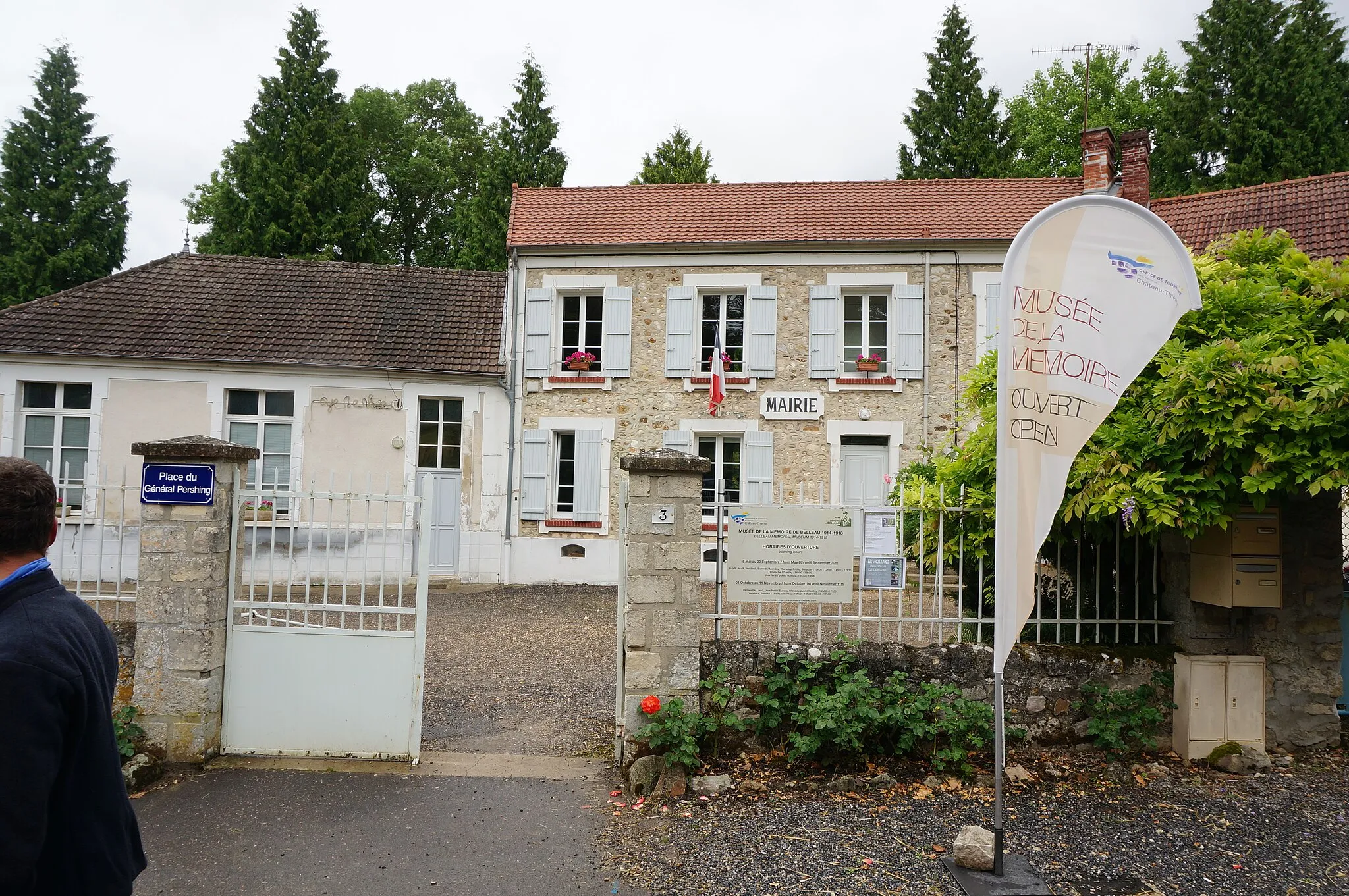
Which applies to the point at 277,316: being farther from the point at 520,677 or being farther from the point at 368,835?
the point at 368,835

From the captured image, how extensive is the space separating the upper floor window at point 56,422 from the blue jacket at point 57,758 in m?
13.3

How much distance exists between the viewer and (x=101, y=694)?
6.59ft

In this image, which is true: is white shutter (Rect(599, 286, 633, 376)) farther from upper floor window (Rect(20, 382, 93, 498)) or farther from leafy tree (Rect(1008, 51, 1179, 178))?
leafy tree (Rect(1008, 51, 1179, 178))

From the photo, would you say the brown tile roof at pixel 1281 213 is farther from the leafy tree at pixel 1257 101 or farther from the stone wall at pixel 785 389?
the leafy tree at pixel 1257 101

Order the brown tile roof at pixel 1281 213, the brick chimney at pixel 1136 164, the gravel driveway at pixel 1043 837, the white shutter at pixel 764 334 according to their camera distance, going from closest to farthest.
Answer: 1. the gravel driveway at pixel 1043 837
2. the brown tile roof at pixel 1281 213
3. the white shutter at pixel 764 334
4. the brick chimney at pixel 1136 164

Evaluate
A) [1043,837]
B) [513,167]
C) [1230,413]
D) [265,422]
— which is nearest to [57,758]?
[1043,837]

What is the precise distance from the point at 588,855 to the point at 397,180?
2542 cm

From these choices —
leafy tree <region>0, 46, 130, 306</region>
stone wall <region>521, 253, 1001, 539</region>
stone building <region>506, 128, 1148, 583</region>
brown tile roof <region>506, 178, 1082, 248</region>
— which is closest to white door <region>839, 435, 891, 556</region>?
stone building <region>506, 128, 1148, 583</region>

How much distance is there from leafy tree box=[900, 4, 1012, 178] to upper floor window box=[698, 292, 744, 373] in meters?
11.8

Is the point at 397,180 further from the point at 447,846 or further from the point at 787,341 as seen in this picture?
the point at 447,846

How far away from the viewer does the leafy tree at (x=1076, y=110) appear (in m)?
25.4

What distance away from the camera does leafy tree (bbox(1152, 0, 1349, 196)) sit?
19031 millimetres

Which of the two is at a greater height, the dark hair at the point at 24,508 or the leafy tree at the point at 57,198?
the leafy tree at the point at 57,198

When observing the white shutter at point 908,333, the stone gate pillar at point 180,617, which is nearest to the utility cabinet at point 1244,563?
the stone gate pillar at point 180,617
